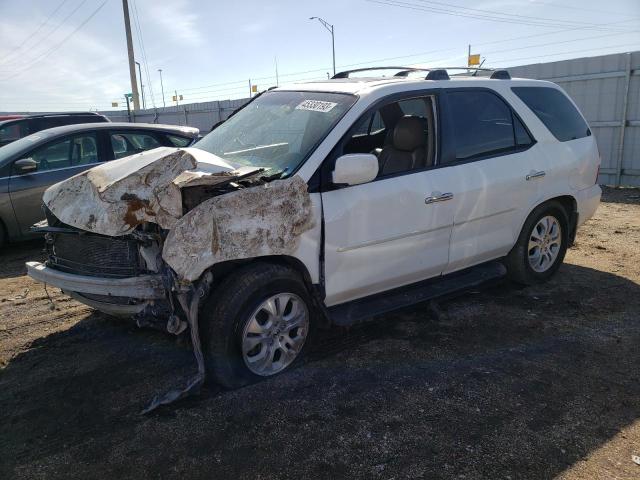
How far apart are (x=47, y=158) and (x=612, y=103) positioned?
10.9 meters

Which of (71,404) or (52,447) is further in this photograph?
(71,404)

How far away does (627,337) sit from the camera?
403 centimetres

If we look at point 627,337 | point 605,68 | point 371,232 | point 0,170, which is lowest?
point 627,337

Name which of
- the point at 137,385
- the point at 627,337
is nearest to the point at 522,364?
the point at 627,337

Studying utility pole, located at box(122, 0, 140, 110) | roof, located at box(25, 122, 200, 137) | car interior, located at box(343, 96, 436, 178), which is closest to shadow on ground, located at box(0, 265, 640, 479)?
car interior, located at box(343, 96, 436, 178)

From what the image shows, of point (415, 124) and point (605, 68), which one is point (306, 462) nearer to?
point (415, 124)

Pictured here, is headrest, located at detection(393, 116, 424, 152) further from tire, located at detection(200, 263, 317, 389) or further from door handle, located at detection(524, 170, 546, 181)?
tire, located at detection(200, 263, 317, 389)

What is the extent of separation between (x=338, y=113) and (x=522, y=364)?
2.23m

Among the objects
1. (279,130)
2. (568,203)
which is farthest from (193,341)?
(568,203)

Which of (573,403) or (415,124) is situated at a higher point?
(415,124)

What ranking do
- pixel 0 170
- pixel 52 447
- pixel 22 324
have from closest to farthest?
pixel 52 447, pixel 22 324, pixel 0 170

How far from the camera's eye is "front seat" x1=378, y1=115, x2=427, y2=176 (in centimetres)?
406

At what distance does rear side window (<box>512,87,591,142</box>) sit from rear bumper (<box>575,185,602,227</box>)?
1.83ft

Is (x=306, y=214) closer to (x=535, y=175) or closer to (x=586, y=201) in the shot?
(x=535, y=175)
